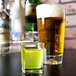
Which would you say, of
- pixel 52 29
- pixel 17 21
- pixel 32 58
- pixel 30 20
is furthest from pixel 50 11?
pixel 17 21

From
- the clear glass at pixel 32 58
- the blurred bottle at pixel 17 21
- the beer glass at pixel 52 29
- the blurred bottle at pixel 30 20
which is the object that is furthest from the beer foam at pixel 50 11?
the blurred bottle at pixel 17 21

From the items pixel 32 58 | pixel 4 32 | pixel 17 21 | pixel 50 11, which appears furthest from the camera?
pixel 17 21

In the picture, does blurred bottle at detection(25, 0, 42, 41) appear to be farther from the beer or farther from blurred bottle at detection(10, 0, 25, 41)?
the beer

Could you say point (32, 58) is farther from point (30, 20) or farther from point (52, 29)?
point (30, 20)

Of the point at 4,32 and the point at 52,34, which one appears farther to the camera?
the point at 4,32

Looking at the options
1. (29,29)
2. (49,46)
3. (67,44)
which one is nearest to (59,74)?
(49,46)

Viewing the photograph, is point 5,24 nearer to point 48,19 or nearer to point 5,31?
point 5,31
